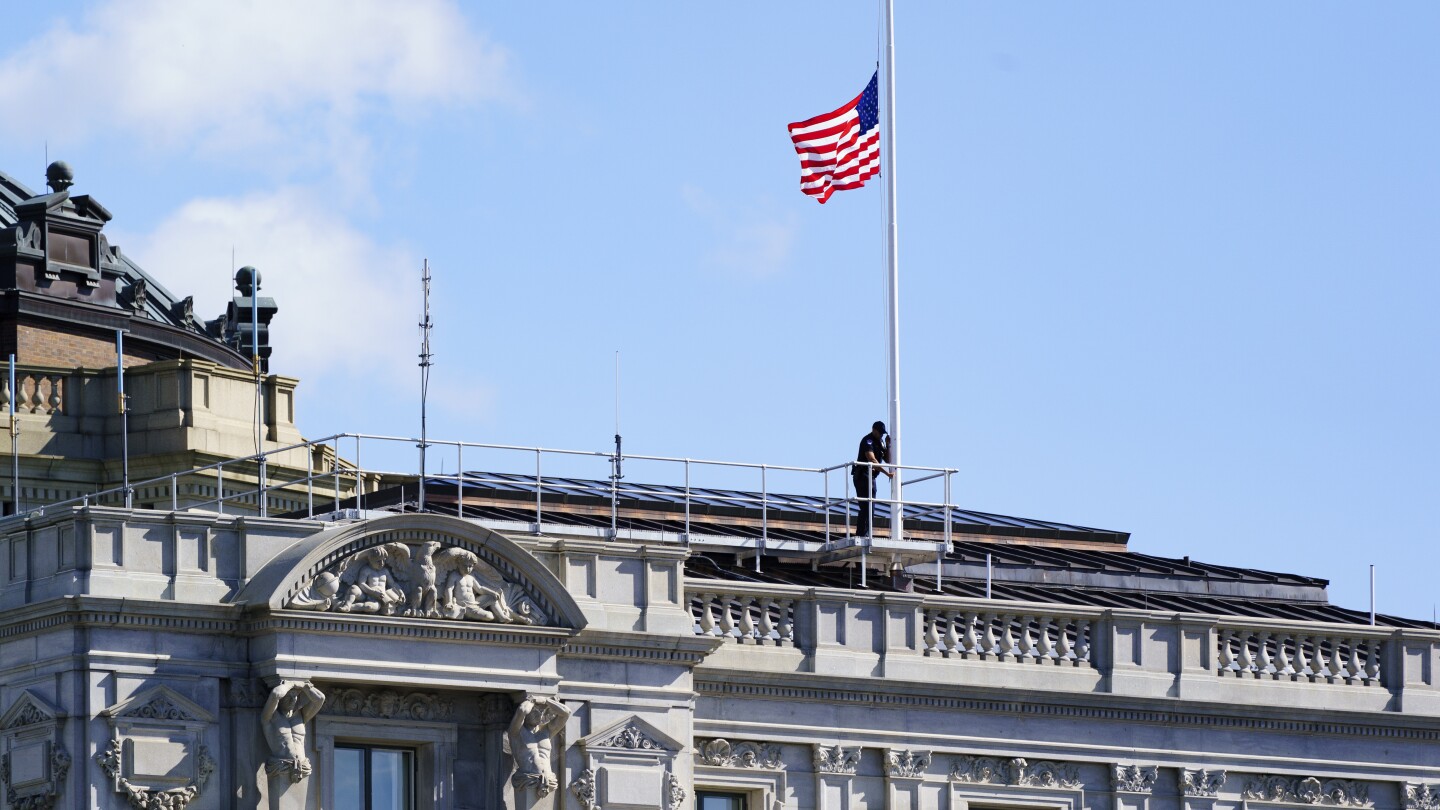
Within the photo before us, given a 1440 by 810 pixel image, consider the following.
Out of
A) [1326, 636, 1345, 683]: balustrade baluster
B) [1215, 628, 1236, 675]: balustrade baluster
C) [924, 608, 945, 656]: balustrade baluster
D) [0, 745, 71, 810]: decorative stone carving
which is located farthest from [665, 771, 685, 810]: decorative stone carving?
[1326, 636, 1345, 683]: balustrade baluster

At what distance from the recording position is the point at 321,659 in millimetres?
60969

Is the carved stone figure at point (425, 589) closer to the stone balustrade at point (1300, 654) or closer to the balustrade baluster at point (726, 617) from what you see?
the balustrade baluster at point (726, 617)

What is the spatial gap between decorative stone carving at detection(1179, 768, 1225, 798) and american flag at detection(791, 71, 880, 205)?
13.7m

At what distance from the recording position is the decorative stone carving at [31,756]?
196ft

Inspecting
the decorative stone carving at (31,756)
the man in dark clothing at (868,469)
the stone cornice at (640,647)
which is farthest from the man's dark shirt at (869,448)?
the decorative stone carving at (31,756)

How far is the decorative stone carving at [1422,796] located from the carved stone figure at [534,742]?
16.5m

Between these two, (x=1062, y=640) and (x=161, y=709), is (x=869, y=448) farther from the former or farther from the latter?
(x=161, y=709)

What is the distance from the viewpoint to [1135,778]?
2719 inches

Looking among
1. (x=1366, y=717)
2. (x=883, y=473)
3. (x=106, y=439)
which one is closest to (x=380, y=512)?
(x=883, y=473)

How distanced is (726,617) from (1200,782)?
29.6 ft

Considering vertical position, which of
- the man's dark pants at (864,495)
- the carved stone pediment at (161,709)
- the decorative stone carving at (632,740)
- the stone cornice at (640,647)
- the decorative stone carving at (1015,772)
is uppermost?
the man's dark pants at (864,495)

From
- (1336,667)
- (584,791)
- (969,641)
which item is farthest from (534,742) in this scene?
(1336,667)

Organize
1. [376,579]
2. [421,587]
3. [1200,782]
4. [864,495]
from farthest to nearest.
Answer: [864,495] < [1200,782] < [421,587] < [376,579]

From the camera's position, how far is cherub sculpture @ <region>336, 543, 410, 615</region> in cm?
6144
